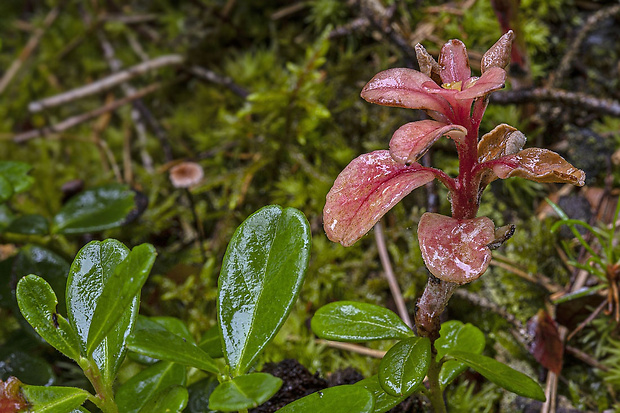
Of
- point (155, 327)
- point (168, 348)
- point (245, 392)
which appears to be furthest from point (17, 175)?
point (245, 392)

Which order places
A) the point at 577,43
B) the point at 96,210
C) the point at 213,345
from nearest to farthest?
the point at 213,345
the point at 96,210
the point at 577,43

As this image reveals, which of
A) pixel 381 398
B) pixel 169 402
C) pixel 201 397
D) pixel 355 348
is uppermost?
pixel 169 402

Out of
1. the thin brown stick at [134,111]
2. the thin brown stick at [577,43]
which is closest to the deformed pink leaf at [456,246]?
the thin brown stick at [577,43]

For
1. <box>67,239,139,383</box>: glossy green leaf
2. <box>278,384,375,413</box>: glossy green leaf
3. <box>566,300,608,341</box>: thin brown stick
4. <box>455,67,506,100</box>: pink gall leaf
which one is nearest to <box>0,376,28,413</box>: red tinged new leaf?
<box>67,239,139,383</box>: glossy green leaf

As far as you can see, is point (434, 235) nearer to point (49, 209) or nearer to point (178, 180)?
point (178, 180)

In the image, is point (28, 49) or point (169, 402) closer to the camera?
point (169, 402)

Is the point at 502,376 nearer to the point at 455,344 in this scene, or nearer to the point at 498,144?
the point at 455,344

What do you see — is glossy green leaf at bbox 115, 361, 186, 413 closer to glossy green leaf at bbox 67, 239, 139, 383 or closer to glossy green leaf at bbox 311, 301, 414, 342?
glossy green leaf at bbox 67, 239, 139, 383
